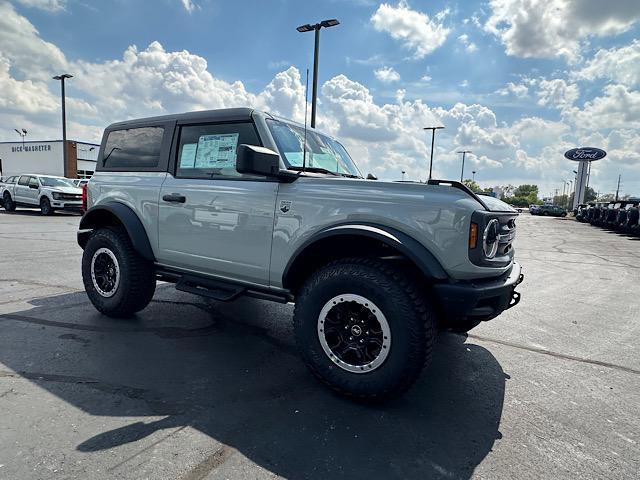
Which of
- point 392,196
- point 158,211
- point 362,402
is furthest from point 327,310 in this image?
point 158,211

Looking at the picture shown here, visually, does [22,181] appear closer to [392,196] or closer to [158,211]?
[158,211]

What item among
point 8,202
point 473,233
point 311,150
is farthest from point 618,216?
point 8,202

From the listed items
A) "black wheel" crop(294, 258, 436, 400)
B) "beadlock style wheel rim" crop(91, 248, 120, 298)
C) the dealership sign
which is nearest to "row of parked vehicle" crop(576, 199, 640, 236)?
"black wheel" crop(294, 258, 436, 400)

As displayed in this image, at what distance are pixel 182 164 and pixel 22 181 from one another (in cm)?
1877

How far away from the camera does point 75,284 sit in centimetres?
562

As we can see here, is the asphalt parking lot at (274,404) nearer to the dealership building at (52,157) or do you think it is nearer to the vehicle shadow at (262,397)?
the vehicle shadow at (262,397)

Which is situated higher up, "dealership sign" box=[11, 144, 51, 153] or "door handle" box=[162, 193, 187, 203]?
"dealership sign" box=[11, 144, 51, 153]

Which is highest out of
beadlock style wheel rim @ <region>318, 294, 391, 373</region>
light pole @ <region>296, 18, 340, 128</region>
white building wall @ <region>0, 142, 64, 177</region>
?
light pole @ <region>296, 18, 340, 128</region>

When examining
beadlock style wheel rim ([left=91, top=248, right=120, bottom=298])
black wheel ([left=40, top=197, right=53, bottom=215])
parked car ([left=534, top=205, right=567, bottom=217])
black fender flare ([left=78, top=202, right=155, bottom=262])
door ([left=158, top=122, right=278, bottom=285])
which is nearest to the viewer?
door ([left=158, top=122, right=278, bottom=285])

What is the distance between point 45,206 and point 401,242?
63.6ft

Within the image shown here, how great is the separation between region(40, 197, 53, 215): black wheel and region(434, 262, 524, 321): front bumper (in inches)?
759

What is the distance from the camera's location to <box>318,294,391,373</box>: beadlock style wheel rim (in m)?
2.64

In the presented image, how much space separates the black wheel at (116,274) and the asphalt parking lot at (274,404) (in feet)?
0.62

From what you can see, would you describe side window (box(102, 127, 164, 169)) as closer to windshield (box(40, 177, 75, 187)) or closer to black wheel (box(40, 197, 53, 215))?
black wheel (box(40, 197, 53, 215))
